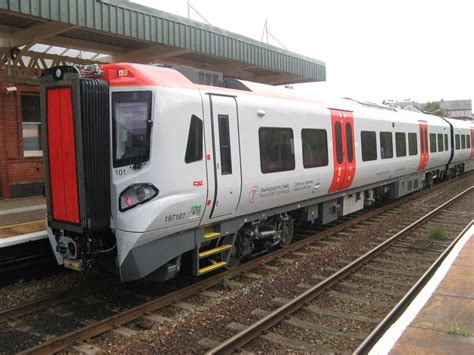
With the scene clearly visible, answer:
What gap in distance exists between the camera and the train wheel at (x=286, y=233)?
874cm

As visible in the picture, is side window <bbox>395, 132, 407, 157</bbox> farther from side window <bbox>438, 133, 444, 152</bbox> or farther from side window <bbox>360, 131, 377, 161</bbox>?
side window <bbox>438, 133, 444, 152</bbox>

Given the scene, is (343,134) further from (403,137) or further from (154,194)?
(154,194)

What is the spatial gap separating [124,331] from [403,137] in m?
10.9

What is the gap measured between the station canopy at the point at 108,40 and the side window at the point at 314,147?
4192 millimetres

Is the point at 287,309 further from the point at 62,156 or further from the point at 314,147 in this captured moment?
the point at 314,147

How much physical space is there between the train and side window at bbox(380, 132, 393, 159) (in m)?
4.63

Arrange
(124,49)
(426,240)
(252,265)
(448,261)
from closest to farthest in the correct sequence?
(448,261), (252,265), (426,240), (124,49)

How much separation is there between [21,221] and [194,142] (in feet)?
14.5

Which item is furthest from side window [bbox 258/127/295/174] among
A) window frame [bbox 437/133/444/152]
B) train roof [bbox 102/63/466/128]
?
window frame [bbox 437/133/444/152]

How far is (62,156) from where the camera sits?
5586 millimetres

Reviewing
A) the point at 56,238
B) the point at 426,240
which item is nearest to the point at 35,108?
the point at 56,238

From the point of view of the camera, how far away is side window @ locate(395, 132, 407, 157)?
13219 mm

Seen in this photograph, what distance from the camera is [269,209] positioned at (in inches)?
307

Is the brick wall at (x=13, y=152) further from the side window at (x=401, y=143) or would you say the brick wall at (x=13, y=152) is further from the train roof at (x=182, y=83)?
the side window at (x=401, y=143)
